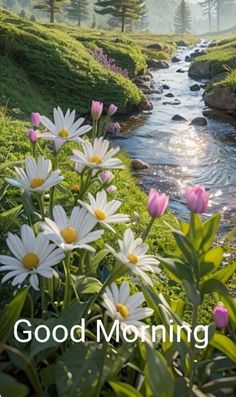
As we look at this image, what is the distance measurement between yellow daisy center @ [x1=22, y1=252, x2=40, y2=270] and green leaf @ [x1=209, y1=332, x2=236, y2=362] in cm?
73

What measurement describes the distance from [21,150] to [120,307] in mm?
4291

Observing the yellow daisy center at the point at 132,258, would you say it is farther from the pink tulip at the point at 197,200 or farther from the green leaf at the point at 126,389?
the green leaf at the point at 126,389

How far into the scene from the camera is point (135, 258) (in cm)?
156

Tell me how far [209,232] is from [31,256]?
0.64m

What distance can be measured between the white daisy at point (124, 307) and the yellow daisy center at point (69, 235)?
189 millimetres

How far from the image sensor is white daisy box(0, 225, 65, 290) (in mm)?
1496

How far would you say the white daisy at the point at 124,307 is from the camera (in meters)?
1.42

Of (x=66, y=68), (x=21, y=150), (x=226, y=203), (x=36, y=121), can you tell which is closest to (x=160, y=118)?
(x=66, y=68)

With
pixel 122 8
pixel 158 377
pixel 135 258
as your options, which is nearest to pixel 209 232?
pixel 135 258

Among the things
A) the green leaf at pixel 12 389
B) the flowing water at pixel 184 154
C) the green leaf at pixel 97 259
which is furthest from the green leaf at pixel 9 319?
the flowing water at pixel 184 154

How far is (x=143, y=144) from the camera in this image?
30.8 ft

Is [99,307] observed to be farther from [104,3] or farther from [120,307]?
[104,3]

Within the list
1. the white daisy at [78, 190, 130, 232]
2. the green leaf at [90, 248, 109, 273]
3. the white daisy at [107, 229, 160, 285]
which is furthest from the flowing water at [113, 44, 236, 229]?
the white daisy at [107, 229, 160, 285]

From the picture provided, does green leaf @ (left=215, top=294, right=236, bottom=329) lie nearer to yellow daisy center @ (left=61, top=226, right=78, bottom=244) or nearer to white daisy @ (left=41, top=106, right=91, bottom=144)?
yellow daisy center @ (left=61, top=226, right=78, bottom=244)
